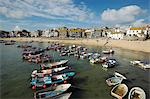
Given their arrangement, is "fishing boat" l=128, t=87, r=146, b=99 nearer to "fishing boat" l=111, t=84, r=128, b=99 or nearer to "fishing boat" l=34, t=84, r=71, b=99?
"fishing boat" l=111, t=84, r=128, b=99

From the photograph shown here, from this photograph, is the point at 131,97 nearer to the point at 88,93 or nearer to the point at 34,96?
the point at 88,93

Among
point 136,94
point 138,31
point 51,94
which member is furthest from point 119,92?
point 138,31

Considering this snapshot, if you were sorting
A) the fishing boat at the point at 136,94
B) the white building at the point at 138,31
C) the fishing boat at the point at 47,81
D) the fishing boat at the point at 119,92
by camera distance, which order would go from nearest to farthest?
Answer: the fishing boat at the point at 136,94
the fishing boat at the point at 119,92
the fishing boat at the point at 47,81
the white building at the point at 138,31

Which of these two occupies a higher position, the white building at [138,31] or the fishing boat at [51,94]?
the white building at [138,31]

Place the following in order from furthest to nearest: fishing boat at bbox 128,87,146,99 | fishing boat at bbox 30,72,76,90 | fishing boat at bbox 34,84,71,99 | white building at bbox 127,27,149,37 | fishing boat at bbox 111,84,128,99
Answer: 1. white building at bbox 127,27,149,37
2. fishing boat at bbox 30,72,76,90
3. fishing boat at bbox 111,84,128,99
4. fishing boat at bbox 34,84,71,99
5. fishing boat at bbox 128,87,146,99

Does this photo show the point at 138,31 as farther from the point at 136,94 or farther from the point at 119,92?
the point at 136,94

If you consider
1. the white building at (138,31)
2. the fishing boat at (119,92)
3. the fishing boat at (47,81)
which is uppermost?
the white building at (138,31)

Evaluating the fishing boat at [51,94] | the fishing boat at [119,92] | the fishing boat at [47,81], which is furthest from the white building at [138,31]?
the fishing boat at [51,94]

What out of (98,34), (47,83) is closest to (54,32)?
(98,34)

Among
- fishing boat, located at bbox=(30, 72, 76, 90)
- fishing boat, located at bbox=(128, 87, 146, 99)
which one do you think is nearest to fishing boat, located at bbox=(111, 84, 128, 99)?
fishing boat, located at bbox=(128, 87, 146, 99)

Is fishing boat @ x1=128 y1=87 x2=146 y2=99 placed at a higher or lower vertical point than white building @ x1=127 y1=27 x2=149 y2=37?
lower

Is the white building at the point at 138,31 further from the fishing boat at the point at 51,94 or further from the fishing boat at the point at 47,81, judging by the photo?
the fishing boat at the point at 51,94

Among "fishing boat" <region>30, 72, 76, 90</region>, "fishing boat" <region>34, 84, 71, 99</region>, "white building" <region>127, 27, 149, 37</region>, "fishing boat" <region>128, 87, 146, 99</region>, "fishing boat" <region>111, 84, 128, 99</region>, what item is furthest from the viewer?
"white building" <region>127, 27, 149, 37</region>

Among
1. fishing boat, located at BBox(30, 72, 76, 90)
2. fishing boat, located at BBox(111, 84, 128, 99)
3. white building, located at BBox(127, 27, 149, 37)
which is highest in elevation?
white building, located at BBox(127, 27, 149, 37)
